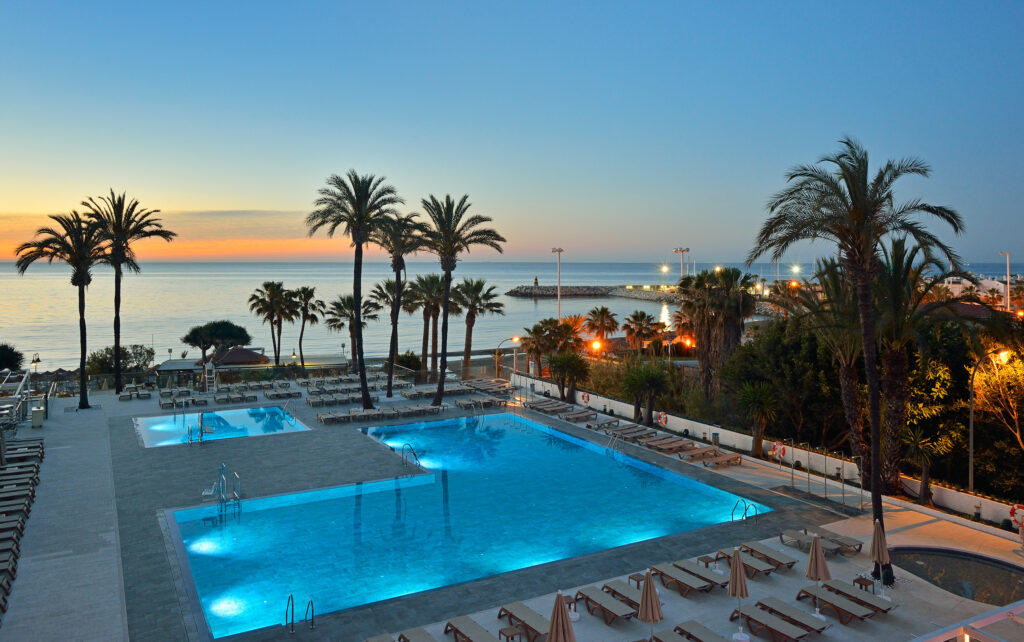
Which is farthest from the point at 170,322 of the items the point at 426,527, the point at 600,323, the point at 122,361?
the point at 426,527

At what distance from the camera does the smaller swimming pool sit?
22531 millimetres

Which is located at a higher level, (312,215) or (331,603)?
(312,215)

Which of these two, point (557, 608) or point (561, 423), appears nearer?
point (557, 608)

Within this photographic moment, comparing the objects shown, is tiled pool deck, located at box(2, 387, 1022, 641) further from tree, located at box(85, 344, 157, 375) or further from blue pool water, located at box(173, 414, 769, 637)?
tree, located at box(85, 344, 157, 375)

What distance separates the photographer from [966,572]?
11.8m

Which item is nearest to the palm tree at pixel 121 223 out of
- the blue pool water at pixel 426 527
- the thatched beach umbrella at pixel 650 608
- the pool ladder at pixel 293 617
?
the blue pool water at pixel 426 527

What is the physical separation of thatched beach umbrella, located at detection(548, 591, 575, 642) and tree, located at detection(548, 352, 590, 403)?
20194 millimetres

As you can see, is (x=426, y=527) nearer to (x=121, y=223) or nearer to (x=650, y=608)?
(x=650, y=608)

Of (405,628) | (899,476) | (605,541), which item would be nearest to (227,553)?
(405,628)

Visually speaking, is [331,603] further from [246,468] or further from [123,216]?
[123,216]

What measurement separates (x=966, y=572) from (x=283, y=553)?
1247 cm

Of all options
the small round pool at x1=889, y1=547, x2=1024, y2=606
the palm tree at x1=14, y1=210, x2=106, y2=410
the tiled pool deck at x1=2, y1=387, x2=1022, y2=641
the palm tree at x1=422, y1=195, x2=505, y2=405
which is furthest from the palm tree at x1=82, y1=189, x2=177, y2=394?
the small round pool at x1=889, y1=547, x2=1024, y2=606

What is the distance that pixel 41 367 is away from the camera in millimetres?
66812

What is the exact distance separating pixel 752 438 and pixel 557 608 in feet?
45.3
